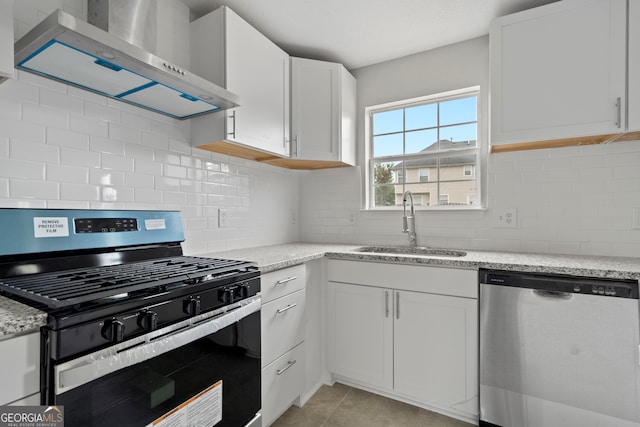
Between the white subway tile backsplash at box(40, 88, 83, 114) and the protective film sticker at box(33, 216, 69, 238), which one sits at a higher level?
the white subway tile backsplash at box(40, 88, 83, 114)

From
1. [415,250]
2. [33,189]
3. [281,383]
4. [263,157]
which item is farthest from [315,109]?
[281,383]

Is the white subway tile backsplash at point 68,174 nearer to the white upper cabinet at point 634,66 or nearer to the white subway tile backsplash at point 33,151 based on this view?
the white subway tile backsplash at point 33,151

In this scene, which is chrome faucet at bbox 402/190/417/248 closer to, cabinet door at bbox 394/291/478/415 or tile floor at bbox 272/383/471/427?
cabinet door at bbox 394/291/478/415

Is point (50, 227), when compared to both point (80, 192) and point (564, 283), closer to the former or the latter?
point (80, 192)

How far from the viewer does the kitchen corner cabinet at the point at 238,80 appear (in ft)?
5.85

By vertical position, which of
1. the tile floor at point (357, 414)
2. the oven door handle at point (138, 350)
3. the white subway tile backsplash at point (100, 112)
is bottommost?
the tile floor at point (357, 414)

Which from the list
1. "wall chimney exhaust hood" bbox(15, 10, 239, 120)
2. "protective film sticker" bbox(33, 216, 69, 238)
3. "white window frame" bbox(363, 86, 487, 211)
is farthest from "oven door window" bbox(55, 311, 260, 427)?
"white window frame" bbox(363, 86, 487, 211)

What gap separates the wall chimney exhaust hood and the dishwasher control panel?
1640 millimetres

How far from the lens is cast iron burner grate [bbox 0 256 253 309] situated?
0.93 metres

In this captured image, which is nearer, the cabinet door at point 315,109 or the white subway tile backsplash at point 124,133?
the white subway tile backsplash at point 124,133

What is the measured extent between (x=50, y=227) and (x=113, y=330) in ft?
2.28

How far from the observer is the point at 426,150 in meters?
2.58

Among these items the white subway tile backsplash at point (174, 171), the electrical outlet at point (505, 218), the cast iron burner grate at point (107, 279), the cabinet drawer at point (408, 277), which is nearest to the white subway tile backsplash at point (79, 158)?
the white subway tile backsplash at point (174, 171)

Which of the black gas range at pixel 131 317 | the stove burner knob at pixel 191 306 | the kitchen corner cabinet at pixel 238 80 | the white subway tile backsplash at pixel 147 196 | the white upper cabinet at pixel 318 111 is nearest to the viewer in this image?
the black gas range at pixel 131 317
